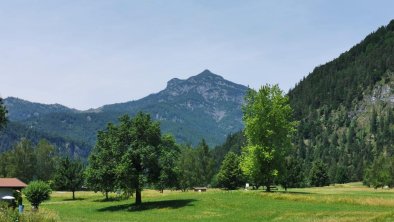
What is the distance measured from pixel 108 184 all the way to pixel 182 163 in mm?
95804

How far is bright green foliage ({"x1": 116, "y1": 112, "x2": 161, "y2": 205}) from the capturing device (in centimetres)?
7325

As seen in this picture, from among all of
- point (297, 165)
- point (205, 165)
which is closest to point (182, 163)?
point (205, 165)

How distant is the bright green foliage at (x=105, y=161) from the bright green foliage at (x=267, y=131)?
21.9m

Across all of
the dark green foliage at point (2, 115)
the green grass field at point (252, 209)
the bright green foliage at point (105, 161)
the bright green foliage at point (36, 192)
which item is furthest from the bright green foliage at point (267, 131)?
the dark green foliage at point (2, 115)

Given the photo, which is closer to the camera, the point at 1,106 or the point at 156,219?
the point at 156,219

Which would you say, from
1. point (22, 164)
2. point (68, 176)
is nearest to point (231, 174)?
point (68, 176)

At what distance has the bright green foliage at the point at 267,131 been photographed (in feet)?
261

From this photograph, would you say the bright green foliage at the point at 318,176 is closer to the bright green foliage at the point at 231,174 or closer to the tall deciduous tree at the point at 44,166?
the bright green foliage at the point at 231,174

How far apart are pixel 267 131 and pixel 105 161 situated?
1052 inches

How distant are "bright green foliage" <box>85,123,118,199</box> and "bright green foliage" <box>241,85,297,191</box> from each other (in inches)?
863

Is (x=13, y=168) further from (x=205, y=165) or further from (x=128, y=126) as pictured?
(x=128, y=126)

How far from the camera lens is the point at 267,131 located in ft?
259

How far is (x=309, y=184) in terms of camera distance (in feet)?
570

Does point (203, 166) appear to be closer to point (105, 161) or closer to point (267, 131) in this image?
point (267, 131)
